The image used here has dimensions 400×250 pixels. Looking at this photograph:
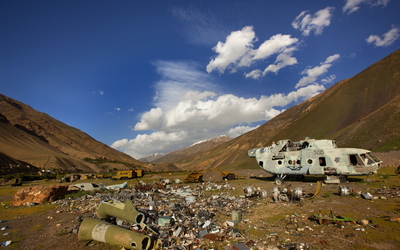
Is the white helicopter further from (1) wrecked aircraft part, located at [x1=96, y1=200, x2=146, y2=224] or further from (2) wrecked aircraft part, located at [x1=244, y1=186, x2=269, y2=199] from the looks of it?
(1) wrecked aircraft part, located at [x1=96, y1=200, x2=146, y2=224]

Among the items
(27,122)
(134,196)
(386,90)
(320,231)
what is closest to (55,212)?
(134,196)

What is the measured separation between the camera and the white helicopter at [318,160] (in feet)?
48.6

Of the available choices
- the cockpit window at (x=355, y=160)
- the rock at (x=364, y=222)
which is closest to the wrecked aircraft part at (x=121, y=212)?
the rock at (x=364, y=222)

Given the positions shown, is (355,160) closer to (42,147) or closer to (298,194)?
(298,194)

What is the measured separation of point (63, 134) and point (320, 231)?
134735 millimetres

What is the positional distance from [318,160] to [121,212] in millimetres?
15756

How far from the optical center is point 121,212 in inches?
316

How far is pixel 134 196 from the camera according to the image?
14.8m

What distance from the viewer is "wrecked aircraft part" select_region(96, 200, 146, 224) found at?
25.9ft

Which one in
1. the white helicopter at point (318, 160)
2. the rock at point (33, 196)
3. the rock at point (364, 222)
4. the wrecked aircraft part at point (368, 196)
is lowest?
the rock at point (33, 196)

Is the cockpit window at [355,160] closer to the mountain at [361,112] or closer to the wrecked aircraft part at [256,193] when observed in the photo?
the wrecked aircraft part at [256,193]

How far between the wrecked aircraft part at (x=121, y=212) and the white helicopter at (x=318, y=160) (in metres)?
14.2

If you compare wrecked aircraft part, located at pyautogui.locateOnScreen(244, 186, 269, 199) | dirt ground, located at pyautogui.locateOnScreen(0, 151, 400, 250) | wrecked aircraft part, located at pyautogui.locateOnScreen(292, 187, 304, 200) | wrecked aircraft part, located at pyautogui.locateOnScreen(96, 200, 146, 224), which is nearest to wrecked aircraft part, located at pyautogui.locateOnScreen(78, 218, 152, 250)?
dirt ground, located at pyautogui.locateOnScreen(0, 151, 400, 250)

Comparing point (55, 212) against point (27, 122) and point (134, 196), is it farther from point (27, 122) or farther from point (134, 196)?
point (27, 122)
